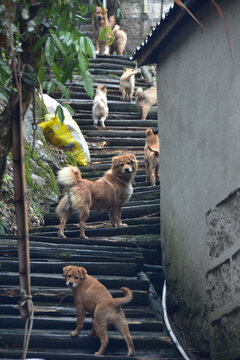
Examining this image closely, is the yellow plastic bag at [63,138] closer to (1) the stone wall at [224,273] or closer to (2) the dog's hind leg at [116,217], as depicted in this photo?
(2) the dog's hind leg at [116,217]

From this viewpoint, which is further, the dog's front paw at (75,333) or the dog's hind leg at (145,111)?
the dog's hind leg at (145,111)

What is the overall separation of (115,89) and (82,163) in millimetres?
5741

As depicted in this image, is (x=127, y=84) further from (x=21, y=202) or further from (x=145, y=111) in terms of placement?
(x=21, y=202)

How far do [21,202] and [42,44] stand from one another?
116cm

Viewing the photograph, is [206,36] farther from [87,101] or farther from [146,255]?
[87,101]

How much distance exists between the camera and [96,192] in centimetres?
1038

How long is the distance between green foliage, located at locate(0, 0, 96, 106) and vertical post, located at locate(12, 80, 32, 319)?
0.21m

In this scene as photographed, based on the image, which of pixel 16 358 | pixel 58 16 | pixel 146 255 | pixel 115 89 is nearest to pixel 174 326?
pixel 146 255

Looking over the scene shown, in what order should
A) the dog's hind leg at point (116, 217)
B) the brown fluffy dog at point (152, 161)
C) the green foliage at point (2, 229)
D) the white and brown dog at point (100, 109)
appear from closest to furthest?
1. the green foliage at point (2, 229)
2. the dog's hind leg at point (116, 217)
3. the brown fluffy dog at point (152, 161)
4. the white and brown dog at point (100, 109)

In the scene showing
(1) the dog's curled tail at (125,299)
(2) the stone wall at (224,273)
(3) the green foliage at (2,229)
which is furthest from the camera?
(3) the green foliage at (2,229)

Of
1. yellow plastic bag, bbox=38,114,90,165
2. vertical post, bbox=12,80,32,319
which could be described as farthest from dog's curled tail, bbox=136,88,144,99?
vertical post, bbox=12,80,32,319

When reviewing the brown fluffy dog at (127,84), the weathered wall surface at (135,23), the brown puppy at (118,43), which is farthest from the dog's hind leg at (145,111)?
the weathered wall surface at (135,23)

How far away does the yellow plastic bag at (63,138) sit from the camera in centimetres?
1493

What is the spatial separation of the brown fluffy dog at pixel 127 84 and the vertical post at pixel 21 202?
14.4 metres
